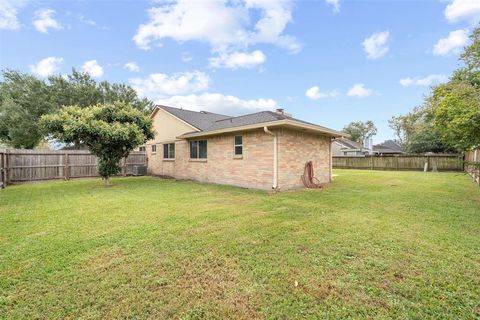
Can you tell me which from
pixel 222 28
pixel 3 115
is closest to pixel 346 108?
pixel 222 28

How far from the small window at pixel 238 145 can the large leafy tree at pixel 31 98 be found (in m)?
15.9

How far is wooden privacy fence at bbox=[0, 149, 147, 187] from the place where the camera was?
1235 centimetres

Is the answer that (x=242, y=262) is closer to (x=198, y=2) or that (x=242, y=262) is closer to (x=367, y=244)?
(x=367, y=244)

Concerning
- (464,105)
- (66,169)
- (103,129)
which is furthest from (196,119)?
(464,105)

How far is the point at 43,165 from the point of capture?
13.6 meters

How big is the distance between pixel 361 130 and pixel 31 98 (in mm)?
54193

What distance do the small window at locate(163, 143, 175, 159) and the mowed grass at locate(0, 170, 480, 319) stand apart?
8.76 m

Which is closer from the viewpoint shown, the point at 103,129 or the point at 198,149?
the point at 103,129

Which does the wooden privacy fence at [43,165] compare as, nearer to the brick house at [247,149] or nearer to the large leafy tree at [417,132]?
the brick house at [247,149]

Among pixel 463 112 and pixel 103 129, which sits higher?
pixel 103 129

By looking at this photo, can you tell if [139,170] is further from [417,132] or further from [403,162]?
[417,132]

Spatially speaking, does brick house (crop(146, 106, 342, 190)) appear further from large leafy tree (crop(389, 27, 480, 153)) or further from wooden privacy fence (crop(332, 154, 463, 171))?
wooden privacy fence (crop(332, 154, 463, 171))

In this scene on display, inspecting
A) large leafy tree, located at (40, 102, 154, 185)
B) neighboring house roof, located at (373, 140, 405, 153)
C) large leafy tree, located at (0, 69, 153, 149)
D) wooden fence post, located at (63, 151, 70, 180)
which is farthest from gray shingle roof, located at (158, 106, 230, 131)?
neighboring house roof, located at (373, 140, 405, 153)

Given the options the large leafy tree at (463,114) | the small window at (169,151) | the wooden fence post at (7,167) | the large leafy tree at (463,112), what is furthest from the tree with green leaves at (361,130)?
the wooden fence post at (7,167)
